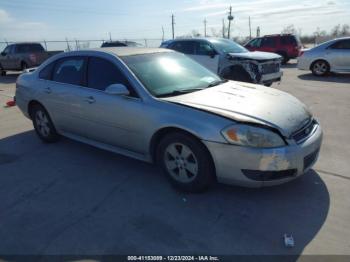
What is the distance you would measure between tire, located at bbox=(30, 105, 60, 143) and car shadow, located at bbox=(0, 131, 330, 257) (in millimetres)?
1085

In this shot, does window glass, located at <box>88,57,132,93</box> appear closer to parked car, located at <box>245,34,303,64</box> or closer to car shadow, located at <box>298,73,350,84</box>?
car shadow, located at <box>298,73,350,84</box>

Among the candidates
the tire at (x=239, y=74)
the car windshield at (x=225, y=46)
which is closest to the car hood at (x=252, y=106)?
the tire at (x=239, y=74)

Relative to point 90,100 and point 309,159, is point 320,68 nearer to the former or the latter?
point 309,159

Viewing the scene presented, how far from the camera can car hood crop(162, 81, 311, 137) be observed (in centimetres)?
353

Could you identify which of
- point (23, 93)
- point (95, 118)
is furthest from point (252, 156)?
point (23, 93)

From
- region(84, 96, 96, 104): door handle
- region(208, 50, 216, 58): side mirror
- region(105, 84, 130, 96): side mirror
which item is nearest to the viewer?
region(105, 84, 130, 96): side mirror

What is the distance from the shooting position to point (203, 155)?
11.8 feet

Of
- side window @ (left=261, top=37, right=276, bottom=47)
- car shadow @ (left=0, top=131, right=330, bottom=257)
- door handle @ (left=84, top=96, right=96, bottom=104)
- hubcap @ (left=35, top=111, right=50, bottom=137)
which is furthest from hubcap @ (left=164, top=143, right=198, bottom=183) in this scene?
side window @ (left=261, top=37, right=276, bottom=47)

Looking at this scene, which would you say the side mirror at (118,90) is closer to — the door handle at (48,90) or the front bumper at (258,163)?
the front bumper at (258,163)

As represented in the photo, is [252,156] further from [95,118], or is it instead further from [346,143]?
[346,143]

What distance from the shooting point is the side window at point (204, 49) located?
1008 cm

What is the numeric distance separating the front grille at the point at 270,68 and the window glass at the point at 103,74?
222 inches

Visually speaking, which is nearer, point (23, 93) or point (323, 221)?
point (323, 221)

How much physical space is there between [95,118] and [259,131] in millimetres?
2314
